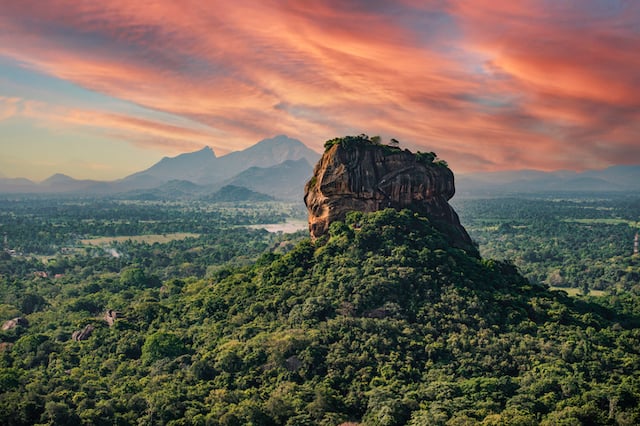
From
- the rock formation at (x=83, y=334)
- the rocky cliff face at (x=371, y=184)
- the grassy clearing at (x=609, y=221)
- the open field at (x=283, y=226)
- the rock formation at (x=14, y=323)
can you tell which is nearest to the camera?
the rock formation at (x=83, y=334)

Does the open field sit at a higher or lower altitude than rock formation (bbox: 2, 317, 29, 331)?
higher

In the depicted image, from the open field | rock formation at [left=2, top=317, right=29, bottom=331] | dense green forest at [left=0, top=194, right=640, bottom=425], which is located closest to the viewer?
dense green forest at [left=0, top=194, right=640, bottom=425]

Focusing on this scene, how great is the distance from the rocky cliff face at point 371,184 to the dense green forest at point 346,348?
6.40 feet

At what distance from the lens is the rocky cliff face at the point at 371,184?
47625 mm

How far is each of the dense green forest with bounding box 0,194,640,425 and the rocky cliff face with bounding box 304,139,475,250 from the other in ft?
6.40

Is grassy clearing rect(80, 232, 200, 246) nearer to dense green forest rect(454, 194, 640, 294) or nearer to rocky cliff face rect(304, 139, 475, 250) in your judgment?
dense green forest rect(454, 194, 640, 294)

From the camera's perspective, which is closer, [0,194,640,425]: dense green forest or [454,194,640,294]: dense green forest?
[0,194,640,425]: dense green forest

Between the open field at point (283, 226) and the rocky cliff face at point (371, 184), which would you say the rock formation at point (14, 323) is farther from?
the open field at point (283, 226)

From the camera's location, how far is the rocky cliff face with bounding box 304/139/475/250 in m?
47.6

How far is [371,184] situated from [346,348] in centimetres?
1707

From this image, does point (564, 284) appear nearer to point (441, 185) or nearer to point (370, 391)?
point (441, 185)

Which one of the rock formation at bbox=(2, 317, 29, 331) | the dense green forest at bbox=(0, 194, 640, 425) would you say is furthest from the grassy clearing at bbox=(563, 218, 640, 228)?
the rock formation at bbox=(2, 317, 29, 331)

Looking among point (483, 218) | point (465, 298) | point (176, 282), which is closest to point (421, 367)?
point (465, 298)

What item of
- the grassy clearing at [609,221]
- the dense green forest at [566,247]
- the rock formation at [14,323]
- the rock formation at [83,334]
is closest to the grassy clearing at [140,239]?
the dense green forest at [566,247]
